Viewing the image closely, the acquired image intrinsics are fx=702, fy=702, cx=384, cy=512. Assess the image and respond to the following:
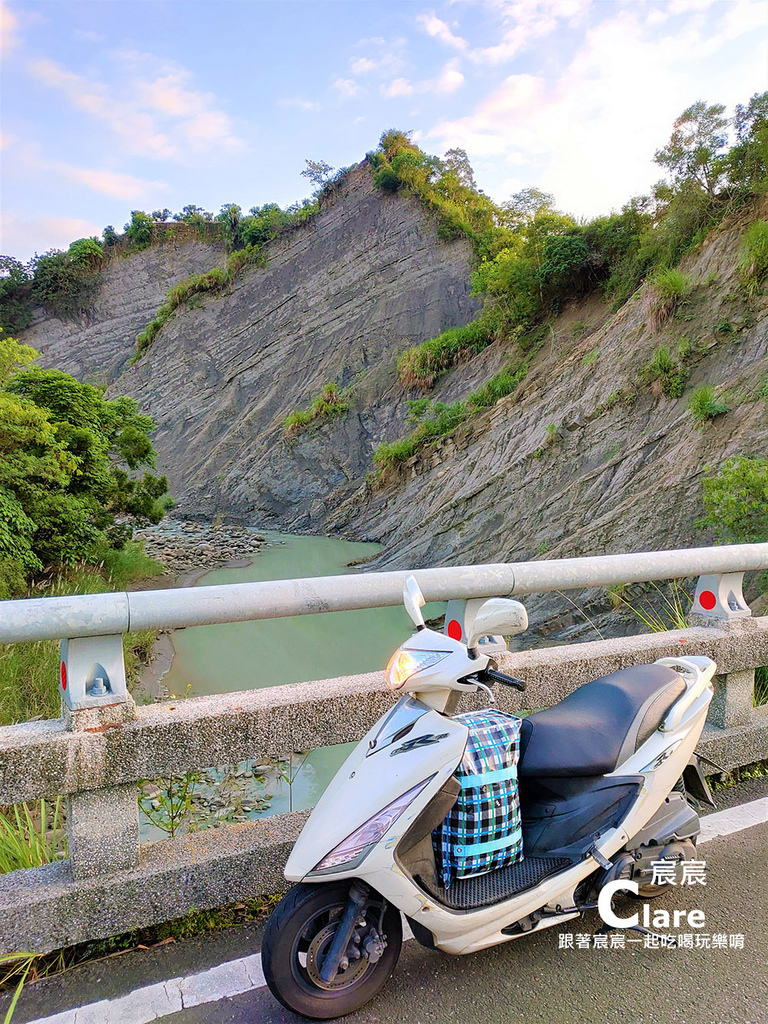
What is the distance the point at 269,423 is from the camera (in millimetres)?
29875

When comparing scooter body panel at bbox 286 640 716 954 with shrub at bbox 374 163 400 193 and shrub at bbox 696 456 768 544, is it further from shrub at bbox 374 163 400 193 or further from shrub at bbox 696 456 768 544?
shrub at bbox 374 163 400 193

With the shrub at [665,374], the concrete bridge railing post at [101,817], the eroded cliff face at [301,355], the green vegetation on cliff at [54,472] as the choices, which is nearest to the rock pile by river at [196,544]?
the eroded cliff face at [301,355]

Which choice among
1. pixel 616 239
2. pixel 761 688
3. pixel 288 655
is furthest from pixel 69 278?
pixel 761 688

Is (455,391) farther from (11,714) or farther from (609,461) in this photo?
(11,714)

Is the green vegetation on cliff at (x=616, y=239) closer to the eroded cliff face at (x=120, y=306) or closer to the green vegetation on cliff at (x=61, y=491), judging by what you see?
the green vegetation on cliff at (x=61, y=491)

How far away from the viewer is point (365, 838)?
1.98 m

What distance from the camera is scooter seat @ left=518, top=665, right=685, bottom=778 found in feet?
7.89

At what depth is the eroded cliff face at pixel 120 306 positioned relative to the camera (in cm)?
4641

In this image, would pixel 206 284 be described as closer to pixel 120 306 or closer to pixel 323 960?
pixel 120 306

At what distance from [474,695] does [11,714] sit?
441cm

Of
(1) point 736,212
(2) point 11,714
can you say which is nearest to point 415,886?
(2) point 11,714

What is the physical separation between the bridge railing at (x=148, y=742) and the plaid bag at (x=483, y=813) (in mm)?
614

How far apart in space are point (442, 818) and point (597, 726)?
0.70m

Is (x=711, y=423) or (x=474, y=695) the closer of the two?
(x=474, y=695)
